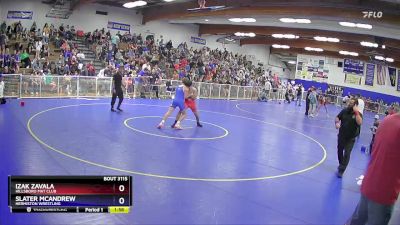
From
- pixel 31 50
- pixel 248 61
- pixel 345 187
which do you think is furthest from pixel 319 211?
pixel 248 61

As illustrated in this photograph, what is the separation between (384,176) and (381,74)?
4126 centimetres

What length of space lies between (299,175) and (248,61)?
3544 centimetres

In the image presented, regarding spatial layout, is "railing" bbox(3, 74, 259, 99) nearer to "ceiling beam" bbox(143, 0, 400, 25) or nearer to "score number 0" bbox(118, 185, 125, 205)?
"ceiling beam" bbox(143, 0, 400, 25)

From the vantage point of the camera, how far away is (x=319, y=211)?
22.6 feet

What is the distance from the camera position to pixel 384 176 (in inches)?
144

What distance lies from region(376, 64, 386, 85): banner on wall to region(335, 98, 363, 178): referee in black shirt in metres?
34.8

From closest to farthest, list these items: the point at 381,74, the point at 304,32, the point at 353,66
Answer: the point at 304,32, the point at 381,74, the point at 353,66

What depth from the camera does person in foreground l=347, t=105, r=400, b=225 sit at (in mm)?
3631

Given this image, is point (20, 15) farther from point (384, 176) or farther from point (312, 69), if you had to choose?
point (312, 69)

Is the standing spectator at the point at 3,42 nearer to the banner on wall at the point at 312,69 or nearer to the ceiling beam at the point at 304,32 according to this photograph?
the ceiling beam at the point at 304,32

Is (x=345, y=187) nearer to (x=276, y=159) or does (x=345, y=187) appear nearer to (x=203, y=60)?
(x=276, y=159)
